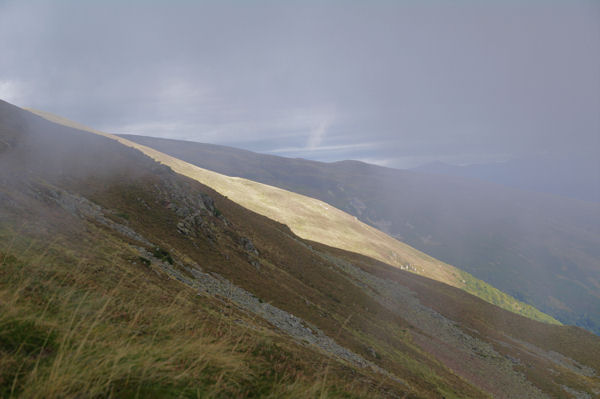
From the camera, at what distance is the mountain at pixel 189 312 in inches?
→ 177

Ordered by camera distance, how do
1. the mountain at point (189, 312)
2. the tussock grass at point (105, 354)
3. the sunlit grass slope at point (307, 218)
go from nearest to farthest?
1. the tussock grass at point (105, 354)
2. the mountain at point (189, 312)
3. the sunlit grass slope at point (307, 218)

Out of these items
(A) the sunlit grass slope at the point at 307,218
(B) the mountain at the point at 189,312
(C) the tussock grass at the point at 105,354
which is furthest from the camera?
(A) the sunlit grass slope at the point at 307,218

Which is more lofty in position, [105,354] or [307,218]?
[105,354]

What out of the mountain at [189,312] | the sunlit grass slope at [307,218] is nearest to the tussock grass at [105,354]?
the mountain at [189,312]

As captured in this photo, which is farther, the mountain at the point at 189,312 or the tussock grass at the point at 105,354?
the mountain at the point at 189,312

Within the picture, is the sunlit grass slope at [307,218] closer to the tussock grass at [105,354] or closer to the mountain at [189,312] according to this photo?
the mountain at [189,312]

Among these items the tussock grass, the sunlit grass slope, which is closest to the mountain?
the tussock grass

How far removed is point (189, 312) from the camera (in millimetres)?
9328

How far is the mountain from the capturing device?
449cm

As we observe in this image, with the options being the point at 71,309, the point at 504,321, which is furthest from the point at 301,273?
the point at 504,321

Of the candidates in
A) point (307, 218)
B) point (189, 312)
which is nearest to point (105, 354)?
point (189, 312)

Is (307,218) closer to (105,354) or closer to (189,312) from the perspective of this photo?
(189,312)

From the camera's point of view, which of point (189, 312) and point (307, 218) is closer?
point (189, 312)

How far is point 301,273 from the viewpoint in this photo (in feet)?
129
